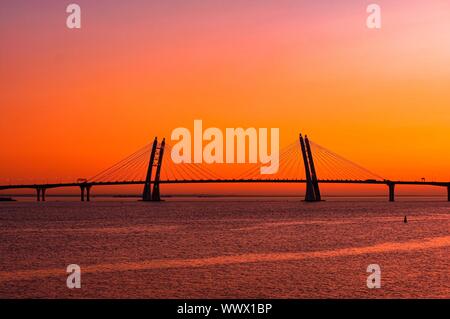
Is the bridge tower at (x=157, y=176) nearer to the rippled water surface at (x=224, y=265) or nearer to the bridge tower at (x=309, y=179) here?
the bridge tower at (x=309, y=179)

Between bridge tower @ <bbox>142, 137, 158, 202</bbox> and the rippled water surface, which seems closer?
the rippled water surface

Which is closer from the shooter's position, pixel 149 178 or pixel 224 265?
pixel 224 265

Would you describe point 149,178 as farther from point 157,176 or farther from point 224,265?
point 224,265

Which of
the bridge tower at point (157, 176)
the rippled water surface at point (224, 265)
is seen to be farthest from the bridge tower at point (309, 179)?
the rippled water surface at point (224, 265)

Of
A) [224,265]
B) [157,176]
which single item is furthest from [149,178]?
[224,265]

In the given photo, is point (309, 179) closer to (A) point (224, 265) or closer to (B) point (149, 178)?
(B) point (149, 178)

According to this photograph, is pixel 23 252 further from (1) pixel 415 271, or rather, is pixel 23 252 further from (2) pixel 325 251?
(1) pixel 415 271

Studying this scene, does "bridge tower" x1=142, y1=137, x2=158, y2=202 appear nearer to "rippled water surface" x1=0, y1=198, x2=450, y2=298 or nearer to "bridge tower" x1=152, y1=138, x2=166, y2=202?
"bridge tower" x1=152, y1=138, x2=166, y2=202

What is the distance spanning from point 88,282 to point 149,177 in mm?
127197

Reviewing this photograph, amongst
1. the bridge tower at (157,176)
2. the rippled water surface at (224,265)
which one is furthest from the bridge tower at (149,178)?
the rippled water surface at (224,265)

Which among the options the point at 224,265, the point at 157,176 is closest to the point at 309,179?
the point at 157,176

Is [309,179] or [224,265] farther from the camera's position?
[309,179]

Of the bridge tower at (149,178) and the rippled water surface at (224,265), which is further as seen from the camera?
the bridge tower at (149,178)

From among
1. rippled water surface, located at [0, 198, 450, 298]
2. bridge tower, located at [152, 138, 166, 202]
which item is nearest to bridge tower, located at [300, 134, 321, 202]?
bridge tower, located at [152, 138, 166, 202]
